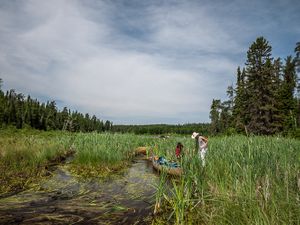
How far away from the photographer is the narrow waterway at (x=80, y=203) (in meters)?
5.73


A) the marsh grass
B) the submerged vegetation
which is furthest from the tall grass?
the marsh grass

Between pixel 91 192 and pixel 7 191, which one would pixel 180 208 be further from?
pixel 7 191

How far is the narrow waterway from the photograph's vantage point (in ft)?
18.8

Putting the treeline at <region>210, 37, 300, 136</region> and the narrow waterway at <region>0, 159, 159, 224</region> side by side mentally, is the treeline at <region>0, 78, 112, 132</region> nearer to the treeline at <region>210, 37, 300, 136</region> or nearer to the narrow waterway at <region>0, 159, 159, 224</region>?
the treeline at <region>210, 37, 300, 136</region>

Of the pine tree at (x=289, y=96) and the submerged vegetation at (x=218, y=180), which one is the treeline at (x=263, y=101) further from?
the submerged vegetation at (x=218, y=180)

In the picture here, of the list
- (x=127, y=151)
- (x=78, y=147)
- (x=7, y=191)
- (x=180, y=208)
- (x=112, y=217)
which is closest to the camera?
(x=180, y=208)

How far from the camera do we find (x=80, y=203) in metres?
6.99

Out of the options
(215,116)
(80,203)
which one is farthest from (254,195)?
(215,116)

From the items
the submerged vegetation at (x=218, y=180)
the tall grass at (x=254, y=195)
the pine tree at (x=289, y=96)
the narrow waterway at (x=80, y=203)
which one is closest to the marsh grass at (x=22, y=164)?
the submerged vegetation at (x=218, y=180)

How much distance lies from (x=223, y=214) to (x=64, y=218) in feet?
11.7

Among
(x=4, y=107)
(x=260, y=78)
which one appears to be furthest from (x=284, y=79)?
(x=4, y=107)

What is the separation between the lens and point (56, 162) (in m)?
14.3

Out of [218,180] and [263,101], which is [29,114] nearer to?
[263,101]

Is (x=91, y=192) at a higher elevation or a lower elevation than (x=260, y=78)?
lower
